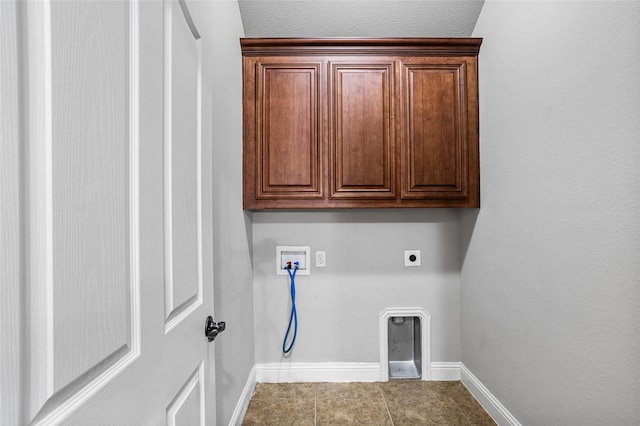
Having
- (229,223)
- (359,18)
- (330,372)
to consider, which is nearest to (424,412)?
(330,372)

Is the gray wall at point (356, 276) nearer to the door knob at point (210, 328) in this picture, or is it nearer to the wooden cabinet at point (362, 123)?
the wooden cabinet at point (362, 123)

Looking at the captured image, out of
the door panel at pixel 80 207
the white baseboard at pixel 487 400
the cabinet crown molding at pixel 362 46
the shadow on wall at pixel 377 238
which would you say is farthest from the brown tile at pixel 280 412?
the cabinet crown molding at pixel 362 46

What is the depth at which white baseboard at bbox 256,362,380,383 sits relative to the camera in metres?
2.31

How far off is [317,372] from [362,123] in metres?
1.66

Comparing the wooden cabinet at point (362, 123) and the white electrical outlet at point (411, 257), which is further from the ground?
the wooden cabinet at point (362, 123)

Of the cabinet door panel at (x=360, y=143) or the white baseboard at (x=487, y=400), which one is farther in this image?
the cabinet door panel at (x=360, y=143)

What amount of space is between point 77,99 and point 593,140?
1460 millimetres

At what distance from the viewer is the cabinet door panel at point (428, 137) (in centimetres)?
207

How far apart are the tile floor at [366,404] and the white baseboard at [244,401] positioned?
4 cm

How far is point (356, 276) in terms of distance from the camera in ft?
7.73

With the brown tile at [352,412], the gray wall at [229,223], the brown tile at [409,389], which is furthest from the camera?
the brown tile at [409,389]

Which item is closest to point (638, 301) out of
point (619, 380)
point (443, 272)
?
point (619, 380)

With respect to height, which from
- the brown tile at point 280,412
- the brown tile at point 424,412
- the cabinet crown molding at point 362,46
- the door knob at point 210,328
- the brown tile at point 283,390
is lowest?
the brown tile at point 283,390

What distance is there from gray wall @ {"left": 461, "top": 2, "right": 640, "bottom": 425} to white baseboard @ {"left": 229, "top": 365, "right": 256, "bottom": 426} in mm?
1372
